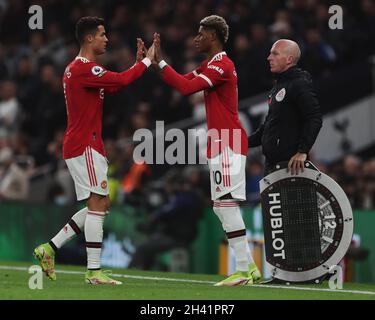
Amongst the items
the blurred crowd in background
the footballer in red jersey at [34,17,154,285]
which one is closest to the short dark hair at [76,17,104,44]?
the footballer in red jersey at [34,17,154,285]

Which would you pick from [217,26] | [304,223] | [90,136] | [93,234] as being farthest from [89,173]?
[304,223]

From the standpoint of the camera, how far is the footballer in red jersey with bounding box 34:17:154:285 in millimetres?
10852

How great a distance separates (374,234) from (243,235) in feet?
14.8

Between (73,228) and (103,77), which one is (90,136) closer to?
(103,77)

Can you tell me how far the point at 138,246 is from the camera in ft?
56.6

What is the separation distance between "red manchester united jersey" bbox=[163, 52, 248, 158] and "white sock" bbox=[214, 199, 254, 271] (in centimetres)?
45

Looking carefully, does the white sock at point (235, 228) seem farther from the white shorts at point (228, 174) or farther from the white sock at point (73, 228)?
the white sock at point (73, 228)

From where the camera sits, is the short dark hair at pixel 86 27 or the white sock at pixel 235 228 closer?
the white sock at pixel 235 228

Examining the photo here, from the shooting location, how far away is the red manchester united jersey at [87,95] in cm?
1084

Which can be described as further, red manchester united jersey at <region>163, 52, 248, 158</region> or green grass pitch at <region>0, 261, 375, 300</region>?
red manchester united jersey at <region>163, 52, 248, 158</region>

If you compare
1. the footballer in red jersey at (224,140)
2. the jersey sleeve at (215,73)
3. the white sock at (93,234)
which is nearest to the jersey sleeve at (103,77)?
the footballer in red jersey at (224,140)

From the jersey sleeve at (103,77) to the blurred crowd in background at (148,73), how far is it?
18.9 feet

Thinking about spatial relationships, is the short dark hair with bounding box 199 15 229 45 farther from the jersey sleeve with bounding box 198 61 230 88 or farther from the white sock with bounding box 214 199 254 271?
the white sock with bounding box 214 199 254 271

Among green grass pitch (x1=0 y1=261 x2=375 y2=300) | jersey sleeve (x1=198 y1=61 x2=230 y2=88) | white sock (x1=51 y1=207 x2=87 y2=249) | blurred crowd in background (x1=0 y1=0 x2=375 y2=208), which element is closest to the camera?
green grass pitch (x1=0 y1=261 x2=375 y2=300)
